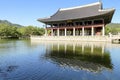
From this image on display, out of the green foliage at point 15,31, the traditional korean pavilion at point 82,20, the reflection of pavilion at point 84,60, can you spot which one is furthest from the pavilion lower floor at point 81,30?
the green foliage at point 15,31

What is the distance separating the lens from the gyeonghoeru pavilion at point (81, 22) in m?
46.9

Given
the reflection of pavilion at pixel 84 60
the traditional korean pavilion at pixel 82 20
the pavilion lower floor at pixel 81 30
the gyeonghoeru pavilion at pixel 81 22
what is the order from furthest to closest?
1. the pavilion lower floor at pixel 81 30
2. the traditional korean pavilion at pixel 82 20
3. the gyeonghoeru pavilion at pixel 81 22
4. the reflection of pavilion at pixel 84 60

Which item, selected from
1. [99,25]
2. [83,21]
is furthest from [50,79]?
[83,21]

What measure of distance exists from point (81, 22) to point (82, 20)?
1.60m

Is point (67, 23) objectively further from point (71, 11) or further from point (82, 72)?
point (82, 72)

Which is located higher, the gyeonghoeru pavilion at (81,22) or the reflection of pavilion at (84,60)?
the gyeonghoeru pavilion at (81,22)

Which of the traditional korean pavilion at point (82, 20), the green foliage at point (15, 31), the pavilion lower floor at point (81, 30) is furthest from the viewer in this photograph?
the green foliage at point (15, 31)

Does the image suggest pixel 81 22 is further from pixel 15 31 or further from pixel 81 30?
pixel 15 31

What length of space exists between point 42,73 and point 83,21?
42.8 m

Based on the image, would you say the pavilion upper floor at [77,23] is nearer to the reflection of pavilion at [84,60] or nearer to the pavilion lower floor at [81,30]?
the pavilion lower floor at [81,30]

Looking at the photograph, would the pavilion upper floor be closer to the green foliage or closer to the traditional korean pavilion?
the traditional korean pavilion

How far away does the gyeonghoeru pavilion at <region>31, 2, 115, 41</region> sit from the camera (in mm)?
46894

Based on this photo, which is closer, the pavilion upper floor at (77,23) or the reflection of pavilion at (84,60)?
the reflection of pavilion at (84,60)

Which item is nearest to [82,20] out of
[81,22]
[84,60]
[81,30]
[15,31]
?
[81,22]
